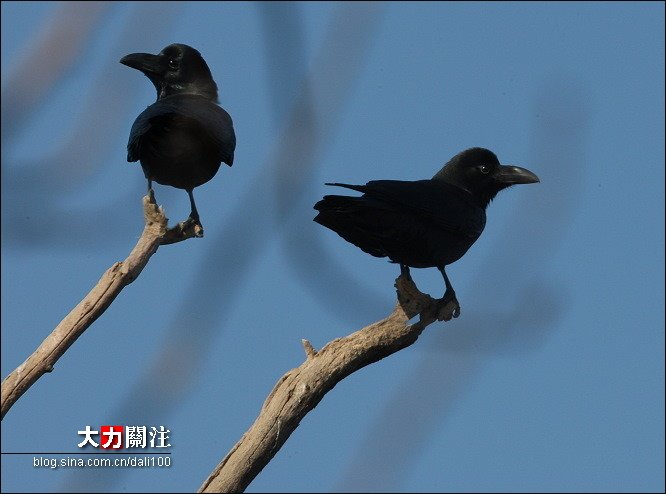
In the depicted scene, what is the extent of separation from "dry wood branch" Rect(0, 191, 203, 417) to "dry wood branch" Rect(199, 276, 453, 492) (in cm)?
95

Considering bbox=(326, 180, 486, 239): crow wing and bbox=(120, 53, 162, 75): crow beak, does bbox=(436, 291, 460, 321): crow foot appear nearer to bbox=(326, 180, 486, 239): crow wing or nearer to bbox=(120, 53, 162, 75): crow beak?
bbox=(326, 180, 486, 239): crow wing

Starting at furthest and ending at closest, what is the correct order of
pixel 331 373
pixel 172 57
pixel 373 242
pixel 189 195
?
1. pixel 172 57
2. pixel 189 195
3. pixel 373 242
4. pixel 331 373

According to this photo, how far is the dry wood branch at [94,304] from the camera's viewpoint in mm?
5152

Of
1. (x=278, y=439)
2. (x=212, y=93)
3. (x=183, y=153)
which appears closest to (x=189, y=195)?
(x=183, y=153)

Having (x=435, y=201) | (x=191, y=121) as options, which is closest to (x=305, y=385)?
(x=191, y=121)

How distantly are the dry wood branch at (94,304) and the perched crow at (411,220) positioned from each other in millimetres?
975

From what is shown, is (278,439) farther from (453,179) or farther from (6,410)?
(453,179)

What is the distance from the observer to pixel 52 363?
5.20 metres

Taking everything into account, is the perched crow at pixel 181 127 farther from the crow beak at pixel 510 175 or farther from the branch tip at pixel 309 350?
the crow beak at pixel 510 175

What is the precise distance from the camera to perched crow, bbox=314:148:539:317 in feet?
21.7

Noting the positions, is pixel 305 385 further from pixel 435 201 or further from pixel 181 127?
pixel 435 201

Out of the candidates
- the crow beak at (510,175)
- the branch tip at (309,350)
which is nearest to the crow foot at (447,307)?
the branch tip at (309,350)

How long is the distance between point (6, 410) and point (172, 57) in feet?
12.4

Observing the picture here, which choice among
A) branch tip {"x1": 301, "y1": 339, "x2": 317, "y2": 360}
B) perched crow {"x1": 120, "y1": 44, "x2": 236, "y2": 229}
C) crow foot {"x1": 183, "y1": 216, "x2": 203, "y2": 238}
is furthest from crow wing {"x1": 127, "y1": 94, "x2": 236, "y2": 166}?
branch tip {"x1": 301, "y1": 339, "x2": 317, "y2": 360}
